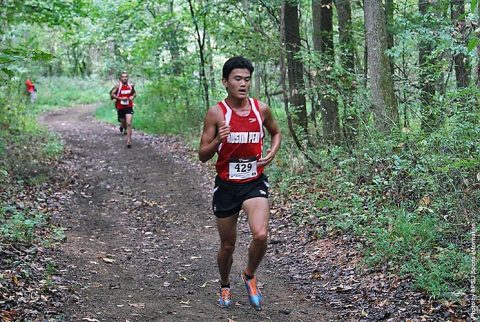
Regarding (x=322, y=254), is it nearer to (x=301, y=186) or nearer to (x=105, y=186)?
(x=301, y=186)

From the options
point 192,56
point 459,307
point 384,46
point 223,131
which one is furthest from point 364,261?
point 192,56

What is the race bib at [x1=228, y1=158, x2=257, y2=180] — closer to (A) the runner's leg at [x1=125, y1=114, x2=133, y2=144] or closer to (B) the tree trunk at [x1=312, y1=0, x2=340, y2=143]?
(B) the tree trunk at [x1=312, y1=0, x2=340, y2=143]

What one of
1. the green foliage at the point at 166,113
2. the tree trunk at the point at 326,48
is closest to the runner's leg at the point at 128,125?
the green foliage at the point at 166,113

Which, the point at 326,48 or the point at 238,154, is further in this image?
the point at 326,48

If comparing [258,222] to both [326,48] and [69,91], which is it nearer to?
[326,48]

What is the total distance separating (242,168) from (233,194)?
278 mm

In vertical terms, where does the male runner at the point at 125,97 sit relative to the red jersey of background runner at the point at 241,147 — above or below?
above

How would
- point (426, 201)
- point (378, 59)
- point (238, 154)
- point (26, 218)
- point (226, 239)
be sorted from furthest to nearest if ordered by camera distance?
point (378, 59)
point (26, 218)
point (426, 201)
point (226, 239)
point (238, 154)

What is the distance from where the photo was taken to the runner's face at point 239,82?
5574 mm

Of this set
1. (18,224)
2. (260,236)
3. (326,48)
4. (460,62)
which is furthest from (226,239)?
(460,62)

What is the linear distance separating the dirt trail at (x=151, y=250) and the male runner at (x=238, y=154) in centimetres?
87

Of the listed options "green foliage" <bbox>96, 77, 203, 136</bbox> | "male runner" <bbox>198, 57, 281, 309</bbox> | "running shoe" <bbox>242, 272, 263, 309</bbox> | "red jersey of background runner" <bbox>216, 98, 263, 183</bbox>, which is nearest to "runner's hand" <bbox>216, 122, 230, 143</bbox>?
"male runner" <bbox>198, 57, 281, 309</bbox>

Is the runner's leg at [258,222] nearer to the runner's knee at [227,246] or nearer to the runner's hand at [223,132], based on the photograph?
the runner's knee at [227,246]

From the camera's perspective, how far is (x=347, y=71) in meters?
10.5
